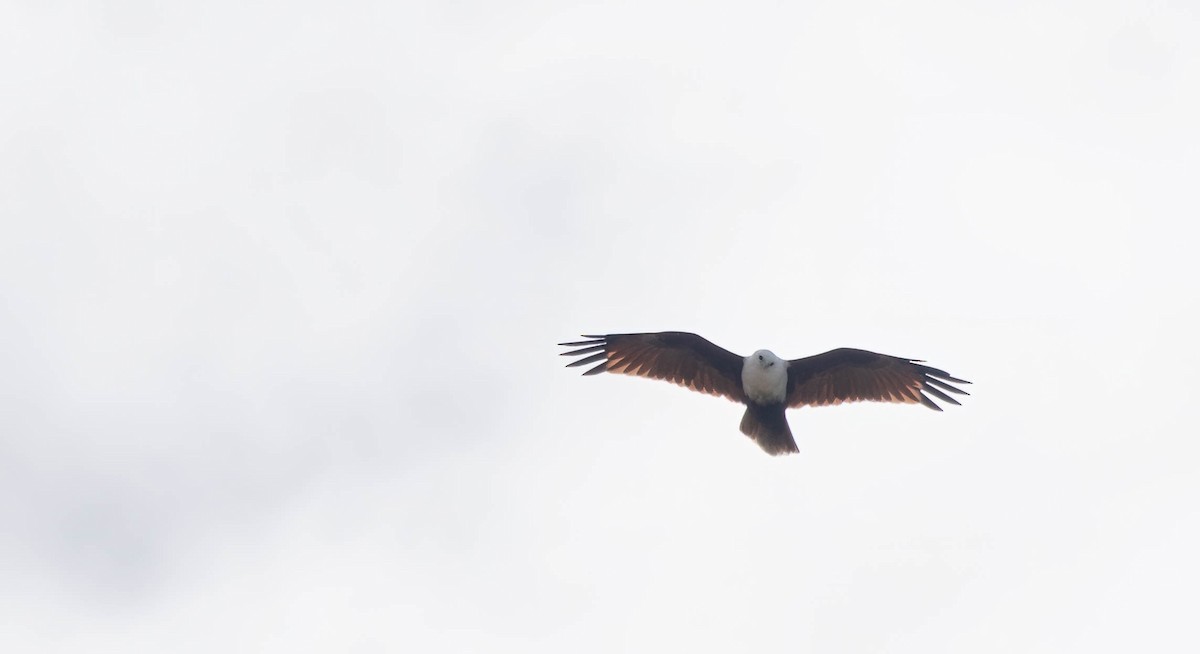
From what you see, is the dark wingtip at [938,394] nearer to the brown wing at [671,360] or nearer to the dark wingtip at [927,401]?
the dark wingtip at [927,401]

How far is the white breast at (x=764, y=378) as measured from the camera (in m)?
19.6

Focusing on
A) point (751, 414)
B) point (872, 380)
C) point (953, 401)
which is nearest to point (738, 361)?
point (751, 414)

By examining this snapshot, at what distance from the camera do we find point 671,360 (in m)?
20.7

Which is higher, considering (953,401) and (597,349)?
(597,349)

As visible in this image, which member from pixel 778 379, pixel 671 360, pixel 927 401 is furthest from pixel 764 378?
pixel 927 401

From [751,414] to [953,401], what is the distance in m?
3.25

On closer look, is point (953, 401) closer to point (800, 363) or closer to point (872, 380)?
point (872, 380)

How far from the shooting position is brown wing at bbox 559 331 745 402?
20.4 metres

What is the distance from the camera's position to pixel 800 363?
20.1m

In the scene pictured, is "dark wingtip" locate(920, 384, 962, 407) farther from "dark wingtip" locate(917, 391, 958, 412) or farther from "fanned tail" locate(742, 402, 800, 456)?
"fanned tail" locate(742, 402, 800, 456)

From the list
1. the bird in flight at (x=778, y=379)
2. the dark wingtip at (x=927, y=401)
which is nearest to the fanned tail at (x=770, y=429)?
the bird in flight at (x=778, y=379)

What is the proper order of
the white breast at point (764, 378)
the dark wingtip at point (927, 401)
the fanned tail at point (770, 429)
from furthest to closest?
the dark wingtip at point (927, 401)
the fanned tail at point (770, 429)
the white breast at point (764, 378)

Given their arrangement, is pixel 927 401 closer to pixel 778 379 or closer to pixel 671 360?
pixel 778 379

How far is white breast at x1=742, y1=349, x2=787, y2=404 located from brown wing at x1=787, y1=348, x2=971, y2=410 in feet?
1.15
